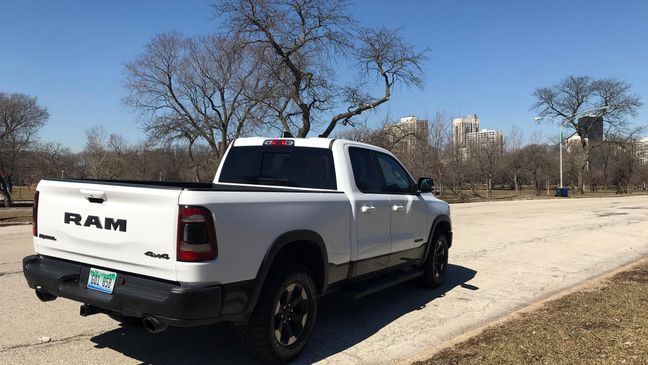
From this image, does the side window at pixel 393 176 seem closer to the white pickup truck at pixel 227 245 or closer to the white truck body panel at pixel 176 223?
Answer: the white pickup truck at pixel 227 245

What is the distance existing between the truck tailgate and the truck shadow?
842 mm

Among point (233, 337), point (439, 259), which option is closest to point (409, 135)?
point (439, 259)

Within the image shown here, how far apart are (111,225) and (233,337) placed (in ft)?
6.00

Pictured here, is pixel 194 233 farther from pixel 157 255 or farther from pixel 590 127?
pixel 590 127

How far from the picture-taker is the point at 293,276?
14.2 ft

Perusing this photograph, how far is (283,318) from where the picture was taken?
4.32 m

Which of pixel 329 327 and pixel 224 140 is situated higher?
pixel 224 140

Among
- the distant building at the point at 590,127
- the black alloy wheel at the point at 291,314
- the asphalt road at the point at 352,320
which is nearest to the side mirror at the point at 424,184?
the asphalt road at the point at 352,320

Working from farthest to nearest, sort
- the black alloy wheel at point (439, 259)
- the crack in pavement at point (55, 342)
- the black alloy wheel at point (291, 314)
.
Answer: the black alloy wheel at point (439, 259) → the crack in pavement at point (55, 342) → the black alloy wheel at point (291, 314)

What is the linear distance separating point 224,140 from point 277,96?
9.46 metres

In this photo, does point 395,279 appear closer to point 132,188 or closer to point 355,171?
point 355,171

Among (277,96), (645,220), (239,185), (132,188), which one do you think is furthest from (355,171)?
(277,96)

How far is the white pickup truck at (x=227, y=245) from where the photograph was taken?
356 cm

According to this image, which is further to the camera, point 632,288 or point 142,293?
point 632,288
